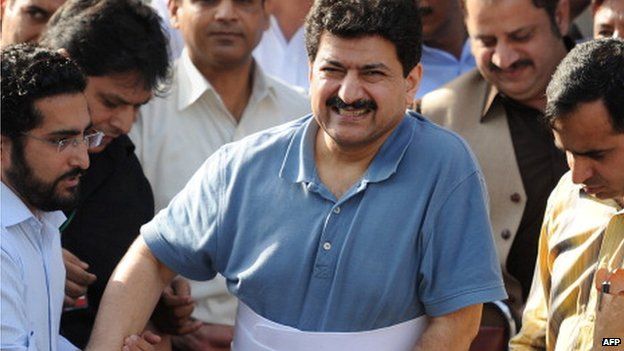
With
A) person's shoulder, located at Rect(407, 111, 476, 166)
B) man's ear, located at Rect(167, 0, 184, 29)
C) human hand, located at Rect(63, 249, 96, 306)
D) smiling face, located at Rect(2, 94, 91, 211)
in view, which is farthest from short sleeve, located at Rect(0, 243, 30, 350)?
man's ear, located at Rect(167, 0, 184, 29)

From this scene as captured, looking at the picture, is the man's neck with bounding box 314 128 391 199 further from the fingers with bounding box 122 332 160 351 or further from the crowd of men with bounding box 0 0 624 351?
the fingers with bounding box 122 332 160 351

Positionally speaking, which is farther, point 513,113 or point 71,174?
point 513,113

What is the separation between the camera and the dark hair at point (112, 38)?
15.3ft

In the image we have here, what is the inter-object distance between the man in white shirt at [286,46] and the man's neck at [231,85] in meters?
0.68

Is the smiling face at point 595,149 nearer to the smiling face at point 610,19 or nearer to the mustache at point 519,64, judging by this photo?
the smiling face at point 610,19

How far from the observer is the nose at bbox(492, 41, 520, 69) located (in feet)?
16.6

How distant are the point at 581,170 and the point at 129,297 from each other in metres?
1.33

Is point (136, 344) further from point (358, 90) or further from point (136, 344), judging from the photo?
point (358, 90)

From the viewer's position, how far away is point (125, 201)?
15.0ft

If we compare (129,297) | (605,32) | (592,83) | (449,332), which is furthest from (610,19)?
(129,297)

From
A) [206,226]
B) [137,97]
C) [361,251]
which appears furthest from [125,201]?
[361,251]

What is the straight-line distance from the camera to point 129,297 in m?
3.97

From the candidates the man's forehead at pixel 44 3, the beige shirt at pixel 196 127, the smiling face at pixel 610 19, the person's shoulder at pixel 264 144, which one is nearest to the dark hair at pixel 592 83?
the person's shoulder at pixel 264 144

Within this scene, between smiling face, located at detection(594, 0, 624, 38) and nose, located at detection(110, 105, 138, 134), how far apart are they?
1656 mm
